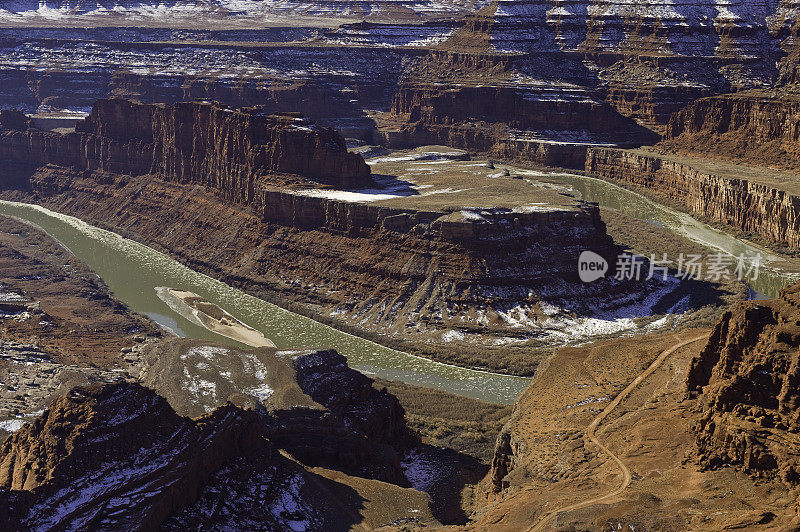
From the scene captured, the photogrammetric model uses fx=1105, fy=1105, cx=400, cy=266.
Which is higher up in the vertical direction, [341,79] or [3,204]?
[341,79]

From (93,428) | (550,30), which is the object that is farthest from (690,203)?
(93,428)

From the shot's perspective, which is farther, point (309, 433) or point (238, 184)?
point (238, 184)

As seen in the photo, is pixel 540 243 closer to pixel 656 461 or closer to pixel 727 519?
pixel 656 461

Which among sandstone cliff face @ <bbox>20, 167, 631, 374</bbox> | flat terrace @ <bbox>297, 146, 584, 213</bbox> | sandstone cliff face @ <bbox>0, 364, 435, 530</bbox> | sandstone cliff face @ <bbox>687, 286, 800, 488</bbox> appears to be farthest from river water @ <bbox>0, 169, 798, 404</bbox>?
sandstone cliff face @ <bbox>687, 286, 800, 488</bbox>

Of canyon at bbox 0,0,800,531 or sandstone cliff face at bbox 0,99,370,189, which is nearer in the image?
canyon at bbox 0,0,800,531

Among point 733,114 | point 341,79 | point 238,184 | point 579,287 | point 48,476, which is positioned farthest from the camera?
A: point 341,79

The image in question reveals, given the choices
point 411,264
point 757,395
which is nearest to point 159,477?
point 757,395

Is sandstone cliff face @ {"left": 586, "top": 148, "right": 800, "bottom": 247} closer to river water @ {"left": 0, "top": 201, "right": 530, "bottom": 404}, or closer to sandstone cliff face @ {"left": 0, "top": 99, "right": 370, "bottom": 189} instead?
sandstone cliff face @ {"left": 0, "top": 99, "right": 370, "bottom": 189}
